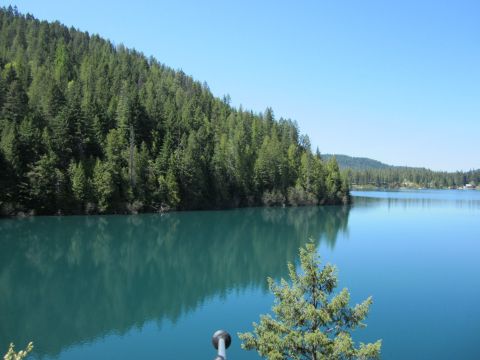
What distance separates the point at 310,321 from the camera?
12.8 metres

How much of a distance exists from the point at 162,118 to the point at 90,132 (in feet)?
69.1

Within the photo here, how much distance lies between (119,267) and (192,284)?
9.13 metres

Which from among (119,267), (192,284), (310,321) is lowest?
(192,284)

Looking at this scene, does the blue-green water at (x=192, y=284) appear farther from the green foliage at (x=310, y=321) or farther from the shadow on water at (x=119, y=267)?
the green foliage at (x=310, y=321)

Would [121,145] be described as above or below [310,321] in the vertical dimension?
above

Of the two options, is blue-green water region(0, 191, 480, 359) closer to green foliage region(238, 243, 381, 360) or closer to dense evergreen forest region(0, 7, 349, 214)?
green foliage region(238, 243, 381, 360)

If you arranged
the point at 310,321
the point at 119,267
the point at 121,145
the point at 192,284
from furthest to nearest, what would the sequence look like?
the point at 121,145, the point at 119,267, the point at 192,284, the point at 310,321

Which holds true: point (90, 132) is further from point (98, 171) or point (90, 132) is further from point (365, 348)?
point (365, 348)

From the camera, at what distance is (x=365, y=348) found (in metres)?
12.3

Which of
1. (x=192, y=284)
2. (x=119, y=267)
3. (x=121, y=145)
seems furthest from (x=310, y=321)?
(x=121, y=145)

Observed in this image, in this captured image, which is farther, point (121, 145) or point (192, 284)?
point (121, 145)

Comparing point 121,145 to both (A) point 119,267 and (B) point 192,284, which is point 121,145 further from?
(B) point 192,284

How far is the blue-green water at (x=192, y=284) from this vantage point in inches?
852

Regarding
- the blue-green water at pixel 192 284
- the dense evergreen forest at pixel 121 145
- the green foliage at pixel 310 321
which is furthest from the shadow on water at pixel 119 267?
the green foliage at pixel 310 321
